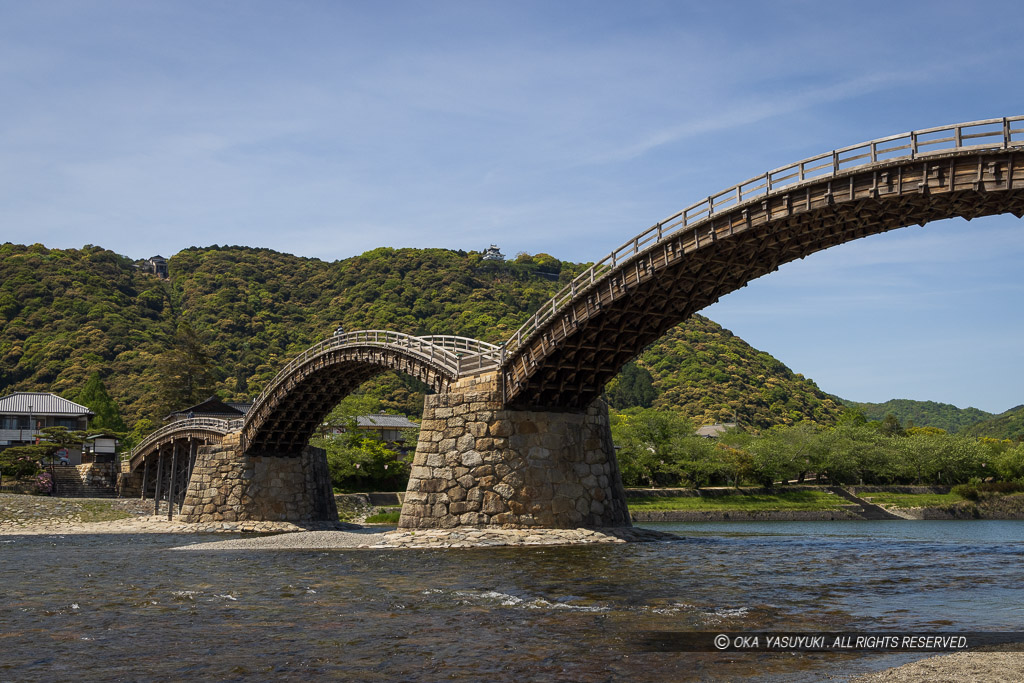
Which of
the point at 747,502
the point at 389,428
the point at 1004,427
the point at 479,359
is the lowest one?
the point at 747,502

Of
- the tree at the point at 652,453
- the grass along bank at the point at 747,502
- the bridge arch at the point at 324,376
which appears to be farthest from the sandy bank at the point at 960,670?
the tree at the point at 652,453

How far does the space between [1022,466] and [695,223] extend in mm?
62266

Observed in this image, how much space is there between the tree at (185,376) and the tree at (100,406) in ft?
19.9

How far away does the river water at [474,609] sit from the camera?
12.2m

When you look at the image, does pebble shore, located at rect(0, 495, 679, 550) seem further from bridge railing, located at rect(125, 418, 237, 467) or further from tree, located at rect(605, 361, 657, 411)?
tree, located at rect(605, 361, 657, 411)

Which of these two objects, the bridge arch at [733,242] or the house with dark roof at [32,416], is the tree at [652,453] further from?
the house with dark roof at [32,416]

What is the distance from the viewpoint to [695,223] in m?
28.8

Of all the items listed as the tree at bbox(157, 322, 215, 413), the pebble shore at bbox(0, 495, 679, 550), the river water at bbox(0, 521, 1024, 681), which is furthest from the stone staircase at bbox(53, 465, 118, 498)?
the river water at bbox(0, 521, 1024, 681)

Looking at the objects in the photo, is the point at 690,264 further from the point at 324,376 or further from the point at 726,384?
the point at 726,384

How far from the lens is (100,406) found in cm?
9362

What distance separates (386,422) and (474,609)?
77519 millimetres

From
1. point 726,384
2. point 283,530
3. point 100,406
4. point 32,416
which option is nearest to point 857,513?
point 283,530

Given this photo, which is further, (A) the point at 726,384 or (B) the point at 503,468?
(A) the point at 726,384

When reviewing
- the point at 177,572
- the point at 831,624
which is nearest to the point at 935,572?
the point at 831,624
